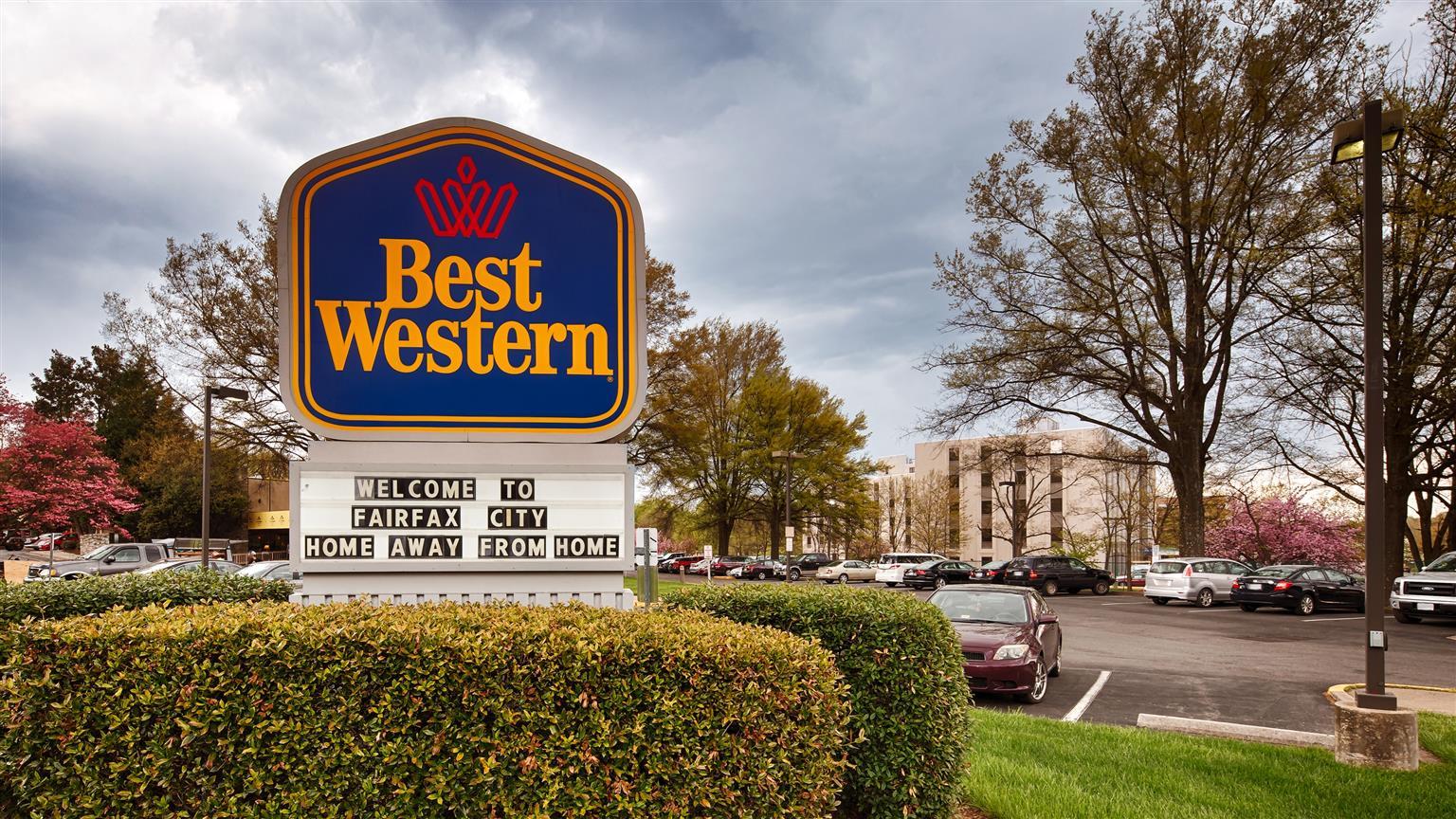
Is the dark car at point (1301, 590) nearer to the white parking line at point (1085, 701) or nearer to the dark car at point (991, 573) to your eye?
the dark car at point (991, 573)

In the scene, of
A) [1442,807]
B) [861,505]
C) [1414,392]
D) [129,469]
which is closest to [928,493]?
[861,505]

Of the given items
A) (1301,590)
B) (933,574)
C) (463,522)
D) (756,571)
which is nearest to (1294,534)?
(933,574)

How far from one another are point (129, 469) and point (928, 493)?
182ft

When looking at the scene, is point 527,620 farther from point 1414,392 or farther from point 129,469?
point 129,469

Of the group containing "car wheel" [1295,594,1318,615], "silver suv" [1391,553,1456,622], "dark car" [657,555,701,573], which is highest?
"silver suv" [1391,553,1456,622]

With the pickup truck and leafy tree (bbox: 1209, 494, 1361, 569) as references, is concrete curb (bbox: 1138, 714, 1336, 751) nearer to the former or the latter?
the pickup truck

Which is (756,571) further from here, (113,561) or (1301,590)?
(113,561)

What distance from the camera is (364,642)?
365 cm

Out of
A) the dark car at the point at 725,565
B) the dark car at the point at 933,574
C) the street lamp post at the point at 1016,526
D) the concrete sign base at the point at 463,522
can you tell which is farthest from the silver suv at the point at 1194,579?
the concrete sign base at the point at 463,522

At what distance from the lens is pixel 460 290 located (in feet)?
18.7

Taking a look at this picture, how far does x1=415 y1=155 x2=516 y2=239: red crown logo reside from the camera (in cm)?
577

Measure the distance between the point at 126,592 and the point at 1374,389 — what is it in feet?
35.5

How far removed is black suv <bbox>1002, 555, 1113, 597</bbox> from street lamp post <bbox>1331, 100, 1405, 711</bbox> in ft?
94.1

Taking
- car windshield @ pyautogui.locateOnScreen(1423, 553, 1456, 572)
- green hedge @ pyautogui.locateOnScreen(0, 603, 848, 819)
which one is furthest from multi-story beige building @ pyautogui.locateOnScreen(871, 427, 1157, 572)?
green hedge @ pyautogui.locateOnScreen(0, 603, 848, 819)
